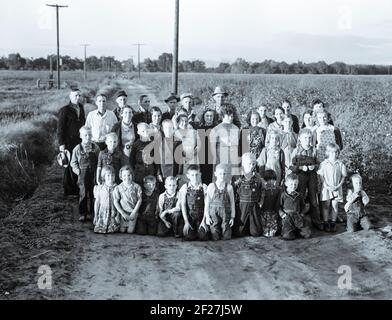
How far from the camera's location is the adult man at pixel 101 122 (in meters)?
7.56

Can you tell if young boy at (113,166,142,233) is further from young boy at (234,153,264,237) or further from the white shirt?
young boy at (234,153,264,237)

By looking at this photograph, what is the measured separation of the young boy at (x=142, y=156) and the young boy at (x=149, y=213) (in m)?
0.41

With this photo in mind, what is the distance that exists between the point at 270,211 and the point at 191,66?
9464 centimetres

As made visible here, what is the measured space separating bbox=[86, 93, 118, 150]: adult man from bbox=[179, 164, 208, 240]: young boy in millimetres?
1782

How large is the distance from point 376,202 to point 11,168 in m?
6.88

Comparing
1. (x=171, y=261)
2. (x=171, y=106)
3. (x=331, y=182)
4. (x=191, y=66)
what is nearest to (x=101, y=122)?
(x=171, y=106)

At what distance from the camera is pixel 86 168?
7164 mm

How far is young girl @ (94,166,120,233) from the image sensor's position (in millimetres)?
6637

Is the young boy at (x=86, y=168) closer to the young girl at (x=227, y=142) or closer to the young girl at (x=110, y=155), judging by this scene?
the young girl at (x=110, y=155)

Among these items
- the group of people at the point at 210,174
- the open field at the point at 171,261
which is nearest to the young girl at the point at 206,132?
the group of people at the point at 210,174

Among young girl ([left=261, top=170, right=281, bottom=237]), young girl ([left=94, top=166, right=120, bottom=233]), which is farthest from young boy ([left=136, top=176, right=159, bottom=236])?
young girl ([left=261, top=170, right=281, bottom=237])

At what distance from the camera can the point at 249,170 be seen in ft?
21.7
